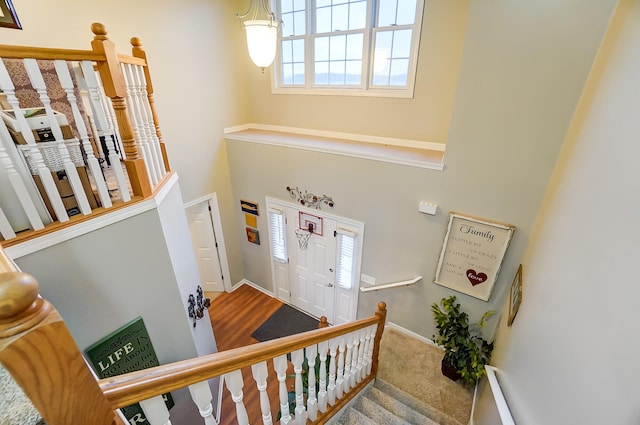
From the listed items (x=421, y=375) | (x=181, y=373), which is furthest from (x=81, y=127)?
(x=421, y=375)

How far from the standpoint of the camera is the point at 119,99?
6.38 ft

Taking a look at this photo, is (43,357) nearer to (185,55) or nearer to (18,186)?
(18,186)

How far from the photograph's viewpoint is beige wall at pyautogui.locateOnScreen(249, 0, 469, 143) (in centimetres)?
318

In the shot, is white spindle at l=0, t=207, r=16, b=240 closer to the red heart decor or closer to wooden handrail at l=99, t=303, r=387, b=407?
wooden handrail at l=99, t=303, r=387, b=407

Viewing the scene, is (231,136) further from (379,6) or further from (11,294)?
(11,294)

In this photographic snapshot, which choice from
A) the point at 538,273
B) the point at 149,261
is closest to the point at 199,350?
the point at 149,261

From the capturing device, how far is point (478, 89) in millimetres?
2562

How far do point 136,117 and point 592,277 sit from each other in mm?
2939

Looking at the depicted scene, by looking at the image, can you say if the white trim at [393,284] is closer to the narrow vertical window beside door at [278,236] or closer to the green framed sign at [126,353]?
the narrow vertical window beside door at [278,236]

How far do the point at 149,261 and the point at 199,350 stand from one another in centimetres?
140

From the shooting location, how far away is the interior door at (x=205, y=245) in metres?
4.93

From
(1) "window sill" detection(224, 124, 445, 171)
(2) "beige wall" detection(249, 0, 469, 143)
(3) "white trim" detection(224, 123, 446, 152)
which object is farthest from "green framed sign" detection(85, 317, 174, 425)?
(2) "beige wall" detection(249, 0, 469, 143)

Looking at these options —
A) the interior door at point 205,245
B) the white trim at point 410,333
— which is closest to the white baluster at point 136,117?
the interior door at point 205,245

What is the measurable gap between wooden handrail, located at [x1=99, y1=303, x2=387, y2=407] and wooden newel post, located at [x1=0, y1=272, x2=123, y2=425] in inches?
4.3
